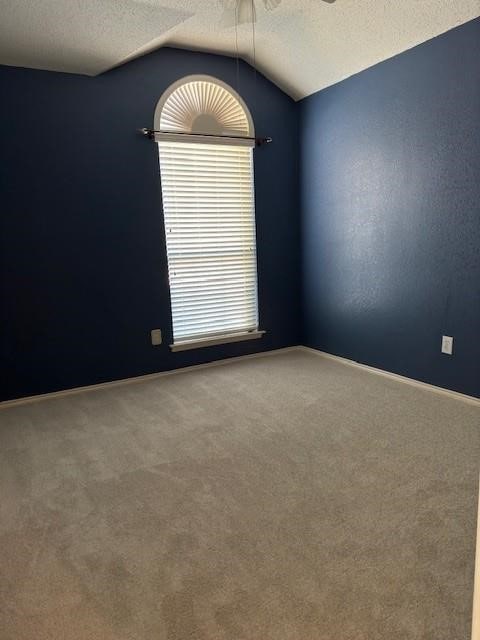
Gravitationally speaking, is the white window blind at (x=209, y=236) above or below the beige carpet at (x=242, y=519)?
above

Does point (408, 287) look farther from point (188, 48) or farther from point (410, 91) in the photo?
point (188, 48)

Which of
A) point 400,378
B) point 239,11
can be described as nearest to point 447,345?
point 400,378

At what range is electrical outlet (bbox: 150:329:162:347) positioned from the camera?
3338 mm

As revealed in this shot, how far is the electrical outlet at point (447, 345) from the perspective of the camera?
2709 mm

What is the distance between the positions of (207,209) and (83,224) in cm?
101

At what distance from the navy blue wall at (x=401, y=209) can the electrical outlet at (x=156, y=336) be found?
4.92 ft

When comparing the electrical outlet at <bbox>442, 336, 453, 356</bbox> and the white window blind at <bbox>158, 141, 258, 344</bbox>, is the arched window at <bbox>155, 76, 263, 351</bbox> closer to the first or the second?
the white window blind at <bbox>158, 141, 258, 344</bbox>

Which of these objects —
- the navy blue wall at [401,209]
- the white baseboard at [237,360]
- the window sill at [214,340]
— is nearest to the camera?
the navy blue wall at [401,209]

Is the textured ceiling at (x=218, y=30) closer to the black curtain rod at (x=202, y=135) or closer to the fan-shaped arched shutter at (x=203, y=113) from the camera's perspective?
the fan-shaped arched shutter at (x=203, y=113)

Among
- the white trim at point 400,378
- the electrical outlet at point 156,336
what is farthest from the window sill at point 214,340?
the white trim at point 400,378

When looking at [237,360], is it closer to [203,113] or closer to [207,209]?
[207,209]

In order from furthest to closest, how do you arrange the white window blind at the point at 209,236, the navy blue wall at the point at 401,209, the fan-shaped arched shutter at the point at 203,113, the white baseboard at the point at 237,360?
the white window blind at the point at 209,236, the fan-shaped arched shutter at the point at 203,113, the white baseboard at the point at 237,360, the navy blue wall at the point at 401,209

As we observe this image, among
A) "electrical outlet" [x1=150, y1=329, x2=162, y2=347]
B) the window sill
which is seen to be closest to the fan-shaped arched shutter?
"electrical outlet" [x1=150, y1=329, x2=162, y2=347]

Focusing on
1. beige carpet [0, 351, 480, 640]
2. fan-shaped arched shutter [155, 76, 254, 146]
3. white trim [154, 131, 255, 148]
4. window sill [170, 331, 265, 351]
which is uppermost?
fan-shaped arched shutter [155, 76, 254, 146]
